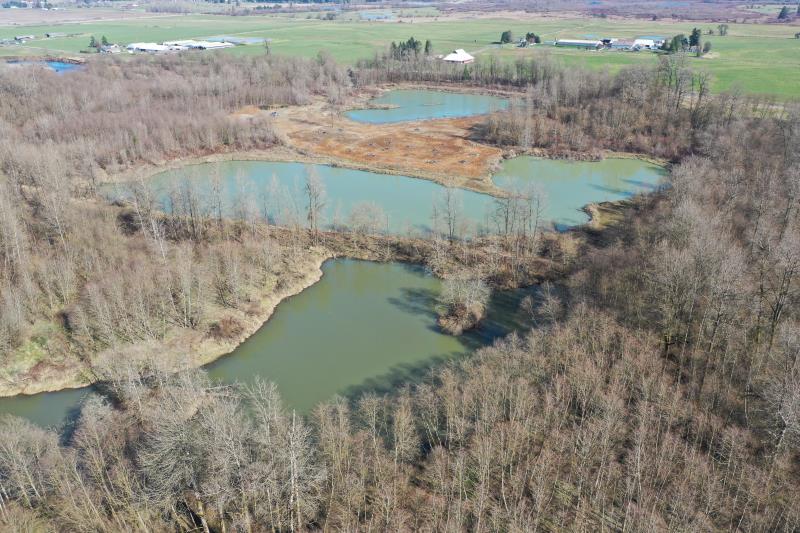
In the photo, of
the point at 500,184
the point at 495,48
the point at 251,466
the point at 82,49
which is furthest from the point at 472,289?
the point at 82,49

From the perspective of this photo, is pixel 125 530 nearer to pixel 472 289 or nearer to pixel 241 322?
pixel 241 322

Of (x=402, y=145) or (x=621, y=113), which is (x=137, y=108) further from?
(x=621, y=113)

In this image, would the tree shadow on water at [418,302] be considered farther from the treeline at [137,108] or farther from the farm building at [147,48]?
the farm building at [147,48]

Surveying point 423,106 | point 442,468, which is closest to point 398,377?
point 442,468

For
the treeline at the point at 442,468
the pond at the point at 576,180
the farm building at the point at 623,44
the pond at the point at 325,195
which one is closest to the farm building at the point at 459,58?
the farm building at the point at 623,44

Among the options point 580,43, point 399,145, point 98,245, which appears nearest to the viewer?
point 98,245

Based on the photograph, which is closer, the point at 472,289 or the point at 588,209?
the point at 472,289
